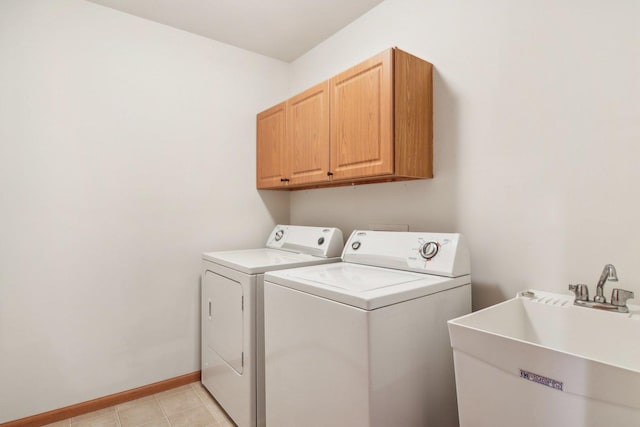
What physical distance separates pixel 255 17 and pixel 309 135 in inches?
36.2

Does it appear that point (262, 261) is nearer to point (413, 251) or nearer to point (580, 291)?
point (413, 251)

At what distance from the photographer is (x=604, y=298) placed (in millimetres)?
1165

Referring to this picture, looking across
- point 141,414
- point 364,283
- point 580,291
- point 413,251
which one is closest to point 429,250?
point 413,251

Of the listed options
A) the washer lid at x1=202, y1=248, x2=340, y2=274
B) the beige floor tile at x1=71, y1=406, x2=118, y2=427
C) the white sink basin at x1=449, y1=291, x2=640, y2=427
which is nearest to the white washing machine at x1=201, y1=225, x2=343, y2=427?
the washer lid at x1=202, y1=248, x2=340, y2=274

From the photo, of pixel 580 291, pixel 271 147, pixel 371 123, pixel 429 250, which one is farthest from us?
pixel 271 147

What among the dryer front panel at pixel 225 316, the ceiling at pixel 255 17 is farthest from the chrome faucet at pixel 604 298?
the ceiling at pixel 255 17

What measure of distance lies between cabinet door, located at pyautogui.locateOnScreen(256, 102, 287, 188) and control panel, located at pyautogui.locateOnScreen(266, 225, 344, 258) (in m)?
0.38

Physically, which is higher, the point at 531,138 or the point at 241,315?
the point at 531,138

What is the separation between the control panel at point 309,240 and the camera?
218 cm

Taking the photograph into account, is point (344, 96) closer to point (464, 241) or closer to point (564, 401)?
Answer: point (464, 241)

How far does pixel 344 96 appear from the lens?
192 centimetres

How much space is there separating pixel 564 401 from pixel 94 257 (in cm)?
243

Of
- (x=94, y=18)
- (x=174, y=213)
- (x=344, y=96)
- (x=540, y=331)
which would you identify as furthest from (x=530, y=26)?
(x=94, y=18)

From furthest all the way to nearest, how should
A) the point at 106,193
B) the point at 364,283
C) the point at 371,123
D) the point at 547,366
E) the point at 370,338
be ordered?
the point at 106,193 < the point at 371,123 < the point at 364,283 < the point at 370,338 < the point at 547,366
